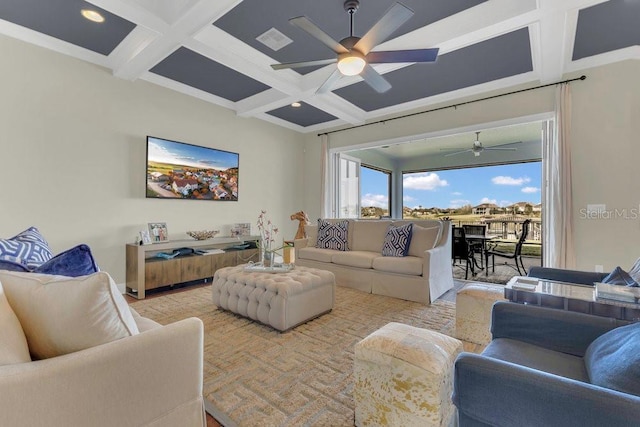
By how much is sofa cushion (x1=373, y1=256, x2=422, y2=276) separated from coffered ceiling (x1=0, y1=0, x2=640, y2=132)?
219cm

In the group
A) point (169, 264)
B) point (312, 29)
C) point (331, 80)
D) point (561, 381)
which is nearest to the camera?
point (561, 381)

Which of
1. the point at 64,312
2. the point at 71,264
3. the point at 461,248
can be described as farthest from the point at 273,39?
the point at 461,248

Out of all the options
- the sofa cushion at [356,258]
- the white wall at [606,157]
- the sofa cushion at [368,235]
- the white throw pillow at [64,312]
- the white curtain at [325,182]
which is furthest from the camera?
the white curtain at [325,182]

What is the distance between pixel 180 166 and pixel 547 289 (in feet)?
14.5

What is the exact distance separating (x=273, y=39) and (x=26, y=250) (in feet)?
9.40

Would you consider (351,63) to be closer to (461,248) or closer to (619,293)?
(619,293)

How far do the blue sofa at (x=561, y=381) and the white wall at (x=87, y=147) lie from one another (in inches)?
162

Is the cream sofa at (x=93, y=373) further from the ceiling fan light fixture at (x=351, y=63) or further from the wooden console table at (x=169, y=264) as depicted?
the wooden console table at (x=169, y=264)

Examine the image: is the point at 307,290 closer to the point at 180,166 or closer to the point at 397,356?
the point at 397,356

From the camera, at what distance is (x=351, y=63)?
2602 mm

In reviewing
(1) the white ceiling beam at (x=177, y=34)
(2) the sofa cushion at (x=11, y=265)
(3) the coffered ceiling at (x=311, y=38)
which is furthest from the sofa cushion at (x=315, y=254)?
(2) the sofa cushion at (x=11, y=265)

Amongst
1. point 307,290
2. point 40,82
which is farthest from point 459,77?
point 40,82

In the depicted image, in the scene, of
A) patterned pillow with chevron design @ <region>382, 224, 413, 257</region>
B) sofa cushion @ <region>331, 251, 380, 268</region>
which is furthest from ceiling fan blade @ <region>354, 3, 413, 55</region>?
sofa cushion @ <region>331, 251, 380, 268</region>

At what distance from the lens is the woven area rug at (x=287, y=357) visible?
1.55m
